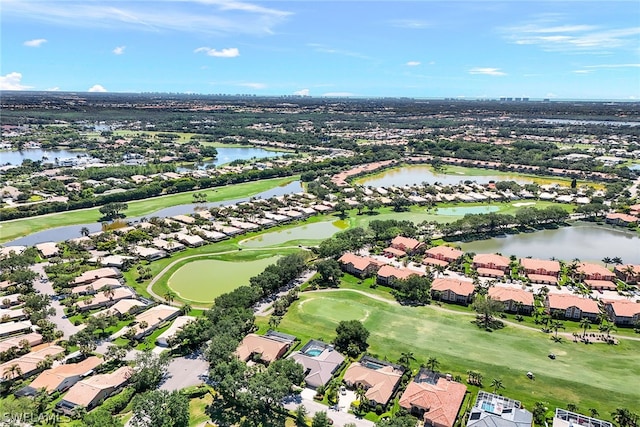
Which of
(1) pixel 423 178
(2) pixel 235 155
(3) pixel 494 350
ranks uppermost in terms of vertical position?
(2) pixel 235 155

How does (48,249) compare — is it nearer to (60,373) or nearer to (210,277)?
(210,277)

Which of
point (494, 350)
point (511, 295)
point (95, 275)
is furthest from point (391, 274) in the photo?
point (95, 275)

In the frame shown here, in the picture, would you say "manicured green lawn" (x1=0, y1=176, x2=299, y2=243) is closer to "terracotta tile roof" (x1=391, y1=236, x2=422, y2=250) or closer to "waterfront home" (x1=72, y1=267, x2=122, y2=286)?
"waterfront home" (x1=72, y1=267, x2=122, y2=286)

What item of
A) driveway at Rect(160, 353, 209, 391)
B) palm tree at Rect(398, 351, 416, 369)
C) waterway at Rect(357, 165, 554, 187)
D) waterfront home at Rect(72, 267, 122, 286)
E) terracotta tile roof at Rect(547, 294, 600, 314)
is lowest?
driveway at Rect(160, 353, 209, 391)

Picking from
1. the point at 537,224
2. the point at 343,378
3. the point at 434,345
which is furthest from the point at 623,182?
the point at 343,378

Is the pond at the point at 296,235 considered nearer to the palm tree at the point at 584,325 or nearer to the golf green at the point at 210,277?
the golf green at the point at 210,277

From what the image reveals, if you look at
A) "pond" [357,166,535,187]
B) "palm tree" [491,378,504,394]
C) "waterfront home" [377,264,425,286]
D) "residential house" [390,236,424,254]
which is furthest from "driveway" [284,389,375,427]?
"pond" [357,166,535,187]
